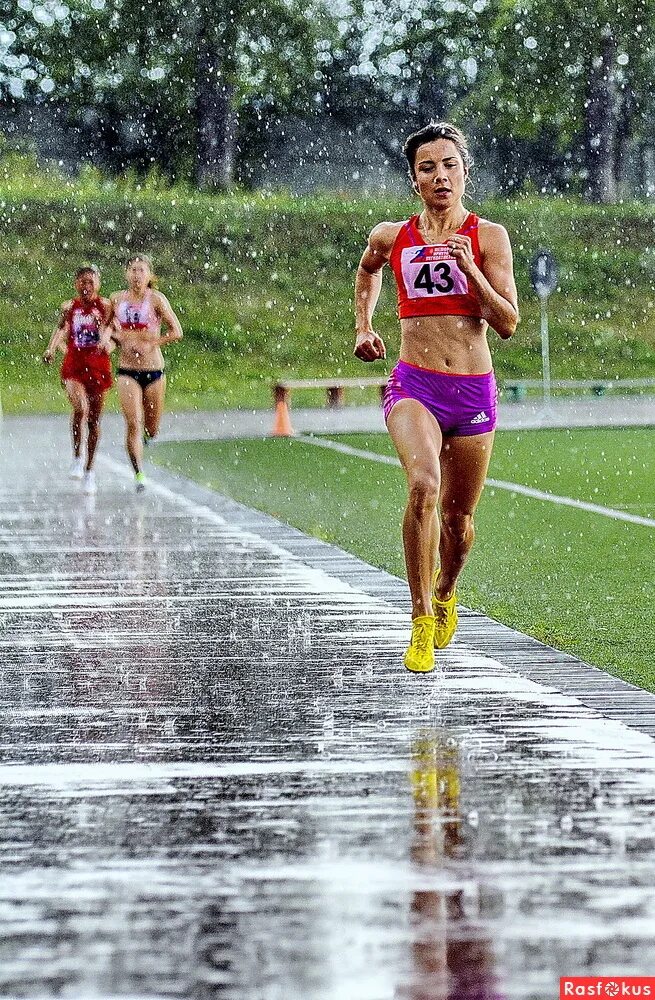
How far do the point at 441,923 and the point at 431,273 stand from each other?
4344mm

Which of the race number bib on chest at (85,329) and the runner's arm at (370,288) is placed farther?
the race number bib on chest at (85,329)

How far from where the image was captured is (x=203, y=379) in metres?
46.6

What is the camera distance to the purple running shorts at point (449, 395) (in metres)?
8.98

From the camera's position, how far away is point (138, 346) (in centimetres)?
1927

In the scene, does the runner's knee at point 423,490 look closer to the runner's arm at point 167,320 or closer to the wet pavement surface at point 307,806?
the wet pavement surface at point 307,806

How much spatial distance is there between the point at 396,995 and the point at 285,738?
2909mm

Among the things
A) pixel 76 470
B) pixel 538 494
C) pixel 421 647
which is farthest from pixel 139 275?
pixel 421 647

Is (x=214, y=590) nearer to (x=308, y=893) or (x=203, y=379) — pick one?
(x=308, y=893)

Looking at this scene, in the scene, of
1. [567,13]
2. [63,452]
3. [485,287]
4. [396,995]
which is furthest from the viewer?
[567,13]

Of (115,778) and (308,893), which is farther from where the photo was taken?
(115,778)

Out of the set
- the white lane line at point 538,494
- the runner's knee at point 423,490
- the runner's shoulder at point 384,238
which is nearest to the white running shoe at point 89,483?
the white lane line at point 538,494

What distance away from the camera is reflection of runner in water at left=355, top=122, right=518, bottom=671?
875 centimetres

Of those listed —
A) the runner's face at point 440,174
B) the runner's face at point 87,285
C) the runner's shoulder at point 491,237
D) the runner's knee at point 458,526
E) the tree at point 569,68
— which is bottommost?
the runner's knee at point 458,526

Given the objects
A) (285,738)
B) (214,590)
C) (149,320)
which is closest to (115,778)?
(285,738)
